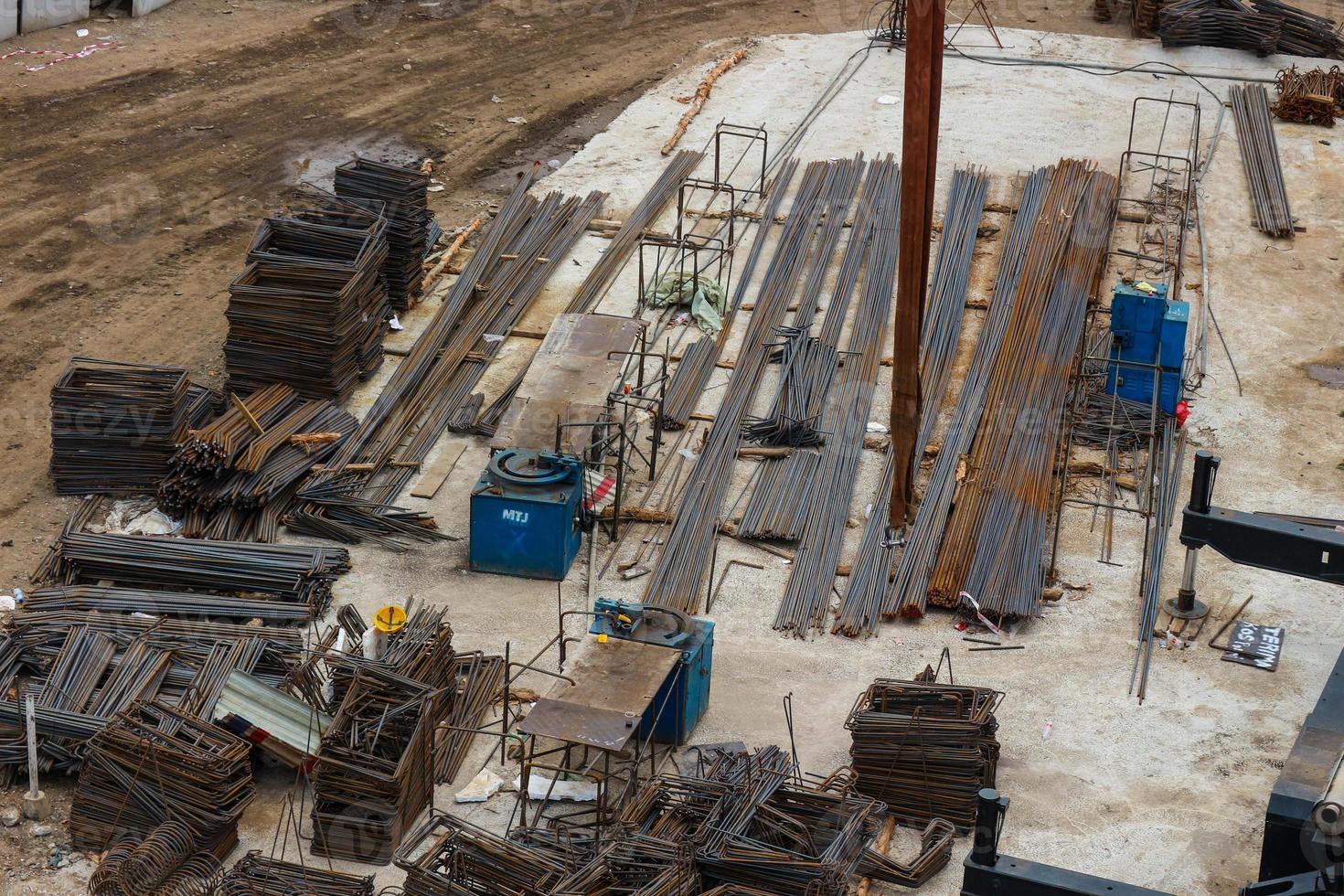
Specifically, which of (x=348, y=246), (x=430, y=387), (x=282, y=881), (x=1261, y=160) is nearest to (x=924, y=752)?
(x=282, y=881)

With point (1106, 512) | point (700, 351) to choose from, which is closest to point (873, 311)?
point (700, 351)

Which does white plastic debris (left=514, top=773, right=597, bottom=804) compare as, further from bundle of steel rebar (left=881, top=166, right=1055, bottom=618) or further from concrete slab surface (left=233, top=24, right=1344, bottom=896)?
bundle of steel rebar (left=881, top=166, right=1055, bottom=618)

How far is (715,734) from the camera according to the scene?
12578mm

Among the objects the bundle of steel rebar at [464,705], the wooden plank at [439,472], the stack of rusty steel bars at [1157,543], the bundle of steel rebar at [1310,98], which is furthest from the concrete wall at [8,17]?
the bundle of steel rebar at [1310,98]

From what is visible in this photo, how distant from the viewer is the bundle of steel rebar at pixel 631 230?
1917 cm

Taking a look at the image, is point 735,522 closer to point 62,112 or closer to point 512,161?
point 512,161

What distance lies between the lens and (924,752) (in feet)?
38.1

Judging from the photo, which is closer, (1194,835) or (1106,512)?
(1194,835)

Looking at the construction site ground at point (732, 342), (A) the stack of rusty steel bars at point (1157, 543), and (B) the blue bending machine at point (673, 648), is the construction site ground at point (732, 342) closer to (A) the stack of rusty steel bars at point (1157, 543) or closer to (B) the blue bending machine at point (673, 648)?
(A) the stack of rusty steel bars at point (1157, 543)

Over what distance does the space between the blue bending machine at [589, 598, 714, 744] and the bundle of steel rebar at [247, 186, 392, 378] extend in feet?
18.8

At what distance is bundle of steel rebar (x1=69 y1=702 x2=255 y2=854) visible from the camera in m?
11.1

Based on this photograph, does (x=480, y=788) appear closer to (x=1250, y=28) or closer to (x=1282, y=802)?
(x=1282, y=802)

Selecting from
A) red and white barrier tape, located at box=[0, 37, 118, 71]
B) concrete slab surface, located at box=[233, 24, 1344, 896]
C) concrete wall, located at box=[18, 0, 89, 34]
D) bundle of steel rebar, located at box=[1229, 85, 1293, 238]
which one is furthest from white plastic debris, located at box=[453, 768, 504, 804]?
concrete wall, located at box=[18, 0, 89, 34]

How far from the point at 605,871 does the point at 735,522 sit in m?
5.41
